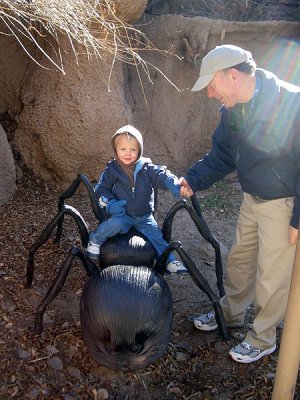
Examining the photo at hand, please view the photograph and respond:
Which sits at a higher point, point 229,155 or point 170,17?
point 170,17

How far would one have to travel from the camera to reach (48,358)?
10.6 ft

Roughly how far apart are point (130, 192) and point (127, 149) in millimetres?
298

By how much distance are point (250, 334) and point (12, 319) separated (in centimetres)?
157

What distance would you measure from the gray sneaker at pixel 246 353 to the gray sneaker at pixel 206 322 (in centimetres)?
29

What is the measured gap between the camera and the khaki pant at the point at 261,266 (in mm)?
3000

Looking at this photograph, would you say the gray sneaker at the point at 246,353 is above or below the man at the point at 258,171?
below

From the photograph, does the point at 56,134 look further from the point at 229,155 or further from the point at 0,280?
the point at 229,155

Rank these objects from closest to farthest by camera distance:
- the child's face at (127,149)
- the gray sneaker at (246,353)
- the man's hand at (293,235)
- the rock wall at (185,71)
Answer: the man's hand at (293,235), the child's face at (127,149), the gray sneaker at (246,353), the rock wall at (185,71)

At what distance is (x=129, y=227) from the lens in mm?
3340

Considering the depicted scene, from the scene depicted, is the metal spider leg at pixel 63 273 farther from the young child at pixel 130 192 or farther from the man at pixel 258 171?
the man at pixel 258 171

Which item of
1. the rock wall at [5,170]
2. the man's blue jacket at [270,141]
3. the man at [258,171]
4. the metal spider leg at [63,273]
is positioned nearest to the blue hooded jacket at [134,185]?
the man at [258,171]

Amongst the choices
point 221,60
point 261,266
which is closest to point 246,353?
point 261,266

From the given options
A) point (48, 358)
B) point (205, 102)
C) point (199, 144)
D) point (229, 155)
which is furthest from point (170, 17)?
point (48, 358)

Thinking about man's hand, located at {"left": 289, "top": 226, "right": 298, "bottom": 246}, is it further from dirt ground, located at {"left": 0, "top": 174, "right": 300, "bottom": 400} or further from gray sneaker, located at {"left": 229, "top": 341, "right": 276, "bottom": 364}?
dirt ground, located at {"left": 0, "top": 174, "right": 300, "bottom": 400}
